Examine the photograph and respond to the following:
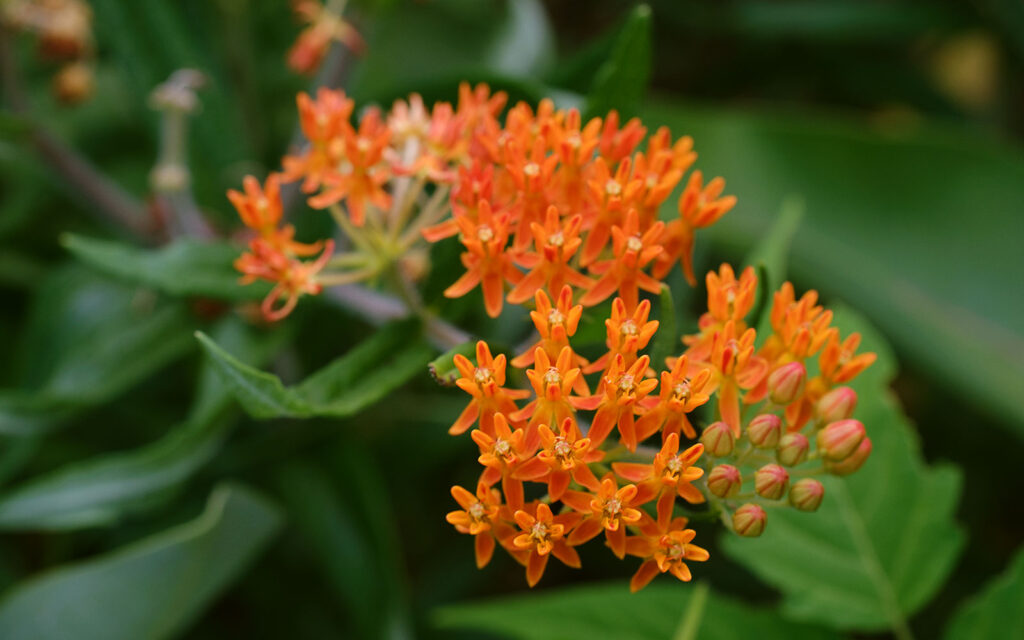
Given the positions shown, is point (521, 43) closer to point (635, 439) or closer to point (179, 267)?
point (179, 267)

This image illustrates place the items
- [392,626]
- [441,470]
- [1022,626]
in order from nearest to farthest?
[1022,626]
[392,626]
[441,470]

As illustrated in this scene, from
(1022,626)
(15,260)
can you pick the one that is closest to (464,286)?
(1022,626)

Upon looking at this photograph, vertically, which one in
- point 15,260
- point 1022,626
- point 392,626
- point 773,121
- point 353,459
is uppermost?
point 773,121

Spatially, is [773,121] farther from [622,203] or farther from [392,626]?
[392,626]

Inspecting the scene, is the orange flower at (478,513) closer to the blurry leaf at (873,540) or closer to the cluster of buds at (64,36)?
the blurry leaf at (873,540)

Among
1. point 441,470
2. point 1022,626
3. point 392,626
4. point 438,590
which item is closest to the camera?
point 1022,626

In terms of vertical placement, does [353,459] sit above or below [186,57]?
below

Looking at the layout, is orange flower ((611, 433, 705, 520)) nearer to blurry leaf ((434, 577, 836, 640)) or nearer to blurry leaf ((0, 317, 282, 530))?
blurry leaf ((434, 577, 836, 640))

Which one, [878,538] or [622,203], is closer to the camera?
[622,203]
